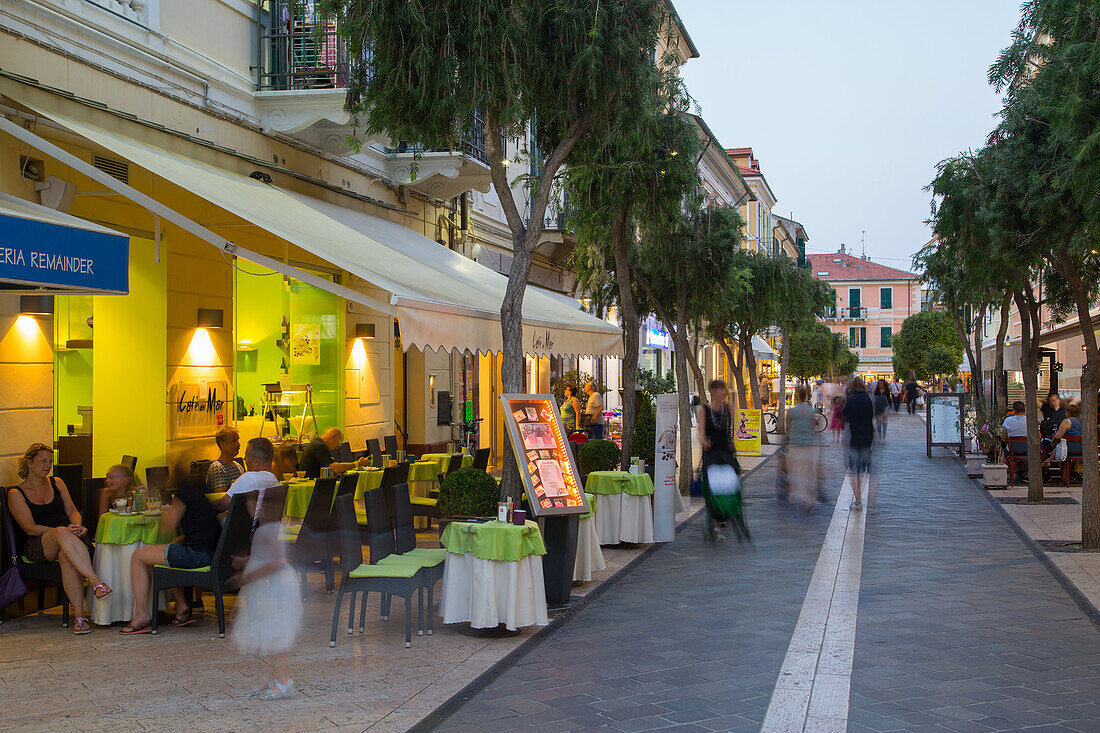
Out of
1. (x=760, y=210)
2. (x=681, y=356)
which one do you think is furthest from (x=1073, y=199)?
(x=760, y=210)

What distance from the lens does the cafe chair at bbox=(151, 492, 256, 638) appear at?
6.93 metres

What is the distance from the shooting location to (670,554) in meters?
10.4

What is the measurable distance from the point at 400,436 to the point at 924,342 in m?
45.9

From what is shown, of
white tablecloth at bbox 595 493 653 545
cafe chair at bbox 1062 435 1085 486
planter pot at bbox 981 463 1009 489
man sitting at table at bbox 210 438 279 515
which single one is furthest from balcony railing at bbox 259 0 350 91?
cafe chair at bbox 1062 435 1085 486

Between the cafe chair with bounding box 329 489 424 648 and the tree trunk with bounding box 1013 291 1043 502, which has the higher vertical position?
the tree trunk with bounding box 1013 291 1043 502

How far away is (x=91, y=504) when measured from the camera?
8.26 m

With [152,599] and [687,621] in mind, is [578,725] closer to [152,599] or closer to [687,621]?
[687,621]

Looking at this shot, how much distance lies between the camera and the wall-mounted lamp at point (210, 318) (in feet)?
36.3

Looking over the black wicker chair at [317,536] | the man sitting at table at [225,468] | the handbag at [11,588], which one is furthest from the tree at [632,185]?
the handbag at [11,588]

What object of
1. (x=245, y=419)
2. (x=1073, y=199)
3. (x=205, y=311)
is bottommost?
(x=245, y=419)

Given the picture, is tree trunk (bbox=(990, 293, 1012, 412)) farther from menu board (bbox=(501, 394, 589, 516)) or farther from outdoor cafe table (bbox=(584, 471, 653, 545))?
menu board (bbox=(501, 394, 589, 516))

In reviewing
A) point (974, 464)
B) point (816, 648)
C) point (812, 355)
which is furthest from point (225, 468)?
point (812, 355)
